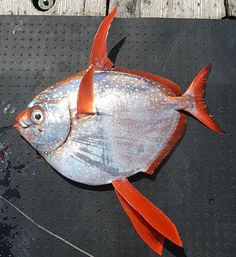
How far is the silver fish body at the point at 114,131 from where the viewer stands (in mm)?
1596

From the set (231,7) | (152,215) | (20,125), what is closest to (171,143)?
(152,215)

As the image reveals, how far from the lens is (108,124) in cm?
160

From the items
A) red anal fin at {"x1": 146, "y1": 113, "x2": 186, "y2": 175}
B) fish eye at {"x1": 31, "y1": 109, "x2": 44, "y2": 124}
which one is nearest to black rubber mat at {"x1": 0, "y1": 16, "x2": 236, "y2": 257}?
red anal fin at {"x1": 146, "y1": 113, "x2": 186, "y2": 175}

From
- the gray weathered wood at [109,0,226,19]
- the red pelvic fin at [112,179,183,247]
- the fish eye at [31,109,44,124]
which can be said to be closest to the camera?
the red pelvic fin at [112,179,183,247]

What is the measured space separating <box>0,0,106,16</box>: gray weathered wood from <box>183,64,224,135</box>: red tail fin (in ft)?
1.97

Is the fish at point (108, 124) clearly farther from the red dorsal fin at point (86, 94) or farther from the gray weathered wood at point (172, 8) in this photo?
the gray weathered wood at point (172, 8)

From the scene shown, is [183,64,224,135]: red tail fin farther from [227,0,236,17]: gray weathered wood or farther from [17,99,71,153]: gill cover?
[17,99,71,153]: gill cover

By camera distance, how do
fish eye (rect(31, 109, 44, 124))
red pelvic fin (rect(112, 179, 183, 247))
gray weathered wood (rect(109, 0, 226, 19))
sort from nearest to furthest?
1. red pelvic fin (rect(112, 179, 183, 247))
2. fish eye (rect(31, 109, 44, 124))
3. gray weathered wood (rect(109, 0, 226, 19))

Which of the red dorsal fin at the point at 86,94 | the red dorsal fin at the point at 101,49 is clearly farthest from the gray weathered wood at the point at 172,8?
the red dorsal fin at the point at 86,94

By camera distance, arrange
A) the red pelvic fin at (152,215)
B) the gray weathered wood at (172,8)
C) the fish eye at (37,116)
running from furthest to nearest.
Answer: the gray weathered wood at (172,8), the fish eye at (37,116), the red pelvic fin at (152,215)

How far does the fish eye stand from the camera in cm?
160

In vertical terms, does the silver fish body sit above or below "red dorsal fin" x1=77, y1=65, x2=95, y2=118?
below

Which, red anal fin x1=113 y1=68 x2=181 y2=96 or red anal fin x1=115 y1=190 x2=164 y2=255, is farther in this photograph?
red anal fin x1=113 y1=68 x2=181 y2=96

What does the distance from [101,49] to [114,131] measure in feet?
1.18
